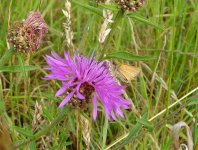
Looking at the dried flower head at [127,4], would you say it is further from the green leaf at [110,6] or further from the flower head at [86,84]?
the flower head at [86,84]

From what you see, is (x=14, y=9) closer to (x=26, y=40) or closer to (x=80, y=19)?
(x=80, y=19)

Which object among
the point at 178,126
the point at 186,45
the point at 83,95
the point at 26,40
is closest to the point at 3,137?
the point at 83,95

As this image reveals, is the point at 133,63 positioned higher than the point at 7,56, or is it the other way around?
the point at 7,56

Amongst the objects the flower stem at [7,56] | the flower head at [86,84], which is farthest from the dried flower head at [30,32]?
the flower head at [86,84]

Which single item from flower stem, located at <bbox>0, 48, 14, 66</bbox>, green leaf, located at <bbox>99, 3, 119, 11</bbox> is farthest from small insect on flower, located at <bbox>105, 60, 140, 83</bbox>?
flower stem, located at <bbox>0, 48, 14, 66</bbox>

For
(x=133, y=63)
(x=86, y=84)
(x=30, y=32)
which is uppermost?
(x=30, y=32)

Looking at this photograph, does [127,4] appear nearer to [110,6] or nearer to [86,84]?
[110,6]

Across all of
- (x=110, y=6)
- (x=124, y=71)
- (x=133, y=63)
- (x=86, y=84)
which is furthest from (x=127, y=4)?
(x=133, y=63)

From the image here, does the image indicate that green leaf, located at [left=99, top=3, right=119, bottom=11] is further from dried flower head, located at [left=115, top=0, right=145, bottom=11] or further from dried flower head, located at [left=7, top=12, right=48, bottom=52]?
dried flower head, located at [left=7, top=12, right=48, bottom=52]

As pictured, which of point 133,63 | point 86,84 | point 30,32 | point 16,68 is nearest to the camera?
point 86,84
